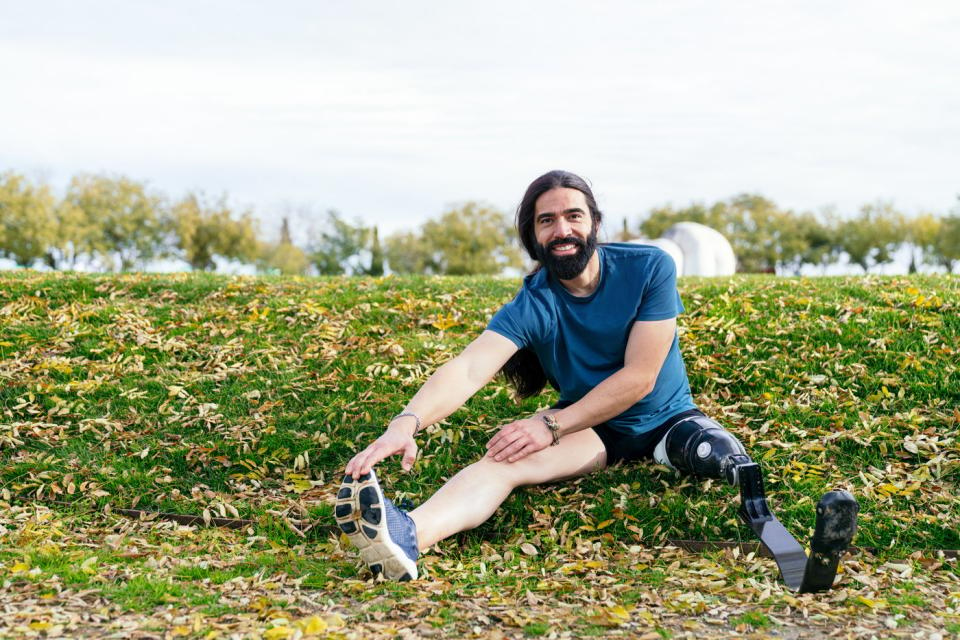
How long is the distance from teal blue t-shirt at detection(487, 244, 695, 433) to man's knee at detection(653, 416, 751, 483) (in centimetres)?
15

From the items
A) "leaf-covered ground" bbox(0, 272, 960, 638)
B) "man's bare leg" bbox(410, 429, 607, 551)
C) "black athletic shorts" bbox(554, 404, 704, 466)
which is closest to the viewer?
"leaf-covered ground" bbox(0, 272, 960, 638)

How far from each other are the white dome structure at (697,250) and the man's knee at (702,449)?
50.6ft

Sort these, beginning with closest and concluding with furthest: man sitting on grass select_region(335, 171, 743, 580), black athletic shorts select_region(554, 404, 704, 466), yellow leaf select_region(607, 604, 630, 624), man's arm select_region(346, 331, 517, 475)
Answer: yellow leaf select_region(607, 604, 630, 624)
man's arm select_region(346, 331, 517, 475)
man sitting on grass select_region(335, 171, 743, 580)
black athletic shorts select_region(554, 404, 704, 466)

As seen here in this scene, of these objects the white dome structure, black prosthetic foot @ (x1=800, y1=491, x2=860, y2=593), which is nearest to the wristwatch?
black prosthetic foot @ (x1=800, y1=491, x2=860, y2=593)

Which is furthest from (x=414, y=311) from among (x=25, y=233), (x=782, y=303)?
(x=25, y=233)

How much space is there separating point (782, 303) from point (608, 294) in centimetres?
380

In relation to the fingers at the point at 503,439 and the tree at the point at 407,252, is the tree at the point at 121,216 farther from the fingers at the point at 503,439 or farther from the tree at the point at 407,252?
the fingers at the point at 503,439

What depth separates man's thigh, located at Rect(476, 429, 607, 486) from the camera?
414cm

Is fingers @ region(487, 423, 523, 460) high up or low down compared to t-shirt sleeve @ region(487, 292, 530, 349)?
down

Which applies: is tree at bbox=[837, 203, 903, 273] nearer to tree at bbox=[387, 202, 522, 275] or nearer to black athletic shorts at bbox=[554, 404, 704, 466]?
tree at bbox=[387, 202, 522, 275]

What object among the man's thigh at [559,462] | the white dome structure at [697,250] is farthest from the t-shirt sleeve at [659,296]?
the white dome structure at [697,250]

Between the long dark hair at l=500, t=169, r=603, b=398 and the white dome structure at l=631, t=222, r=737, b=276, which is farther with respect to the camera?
the white dome structure at l=631, t=222, r=737, b=276

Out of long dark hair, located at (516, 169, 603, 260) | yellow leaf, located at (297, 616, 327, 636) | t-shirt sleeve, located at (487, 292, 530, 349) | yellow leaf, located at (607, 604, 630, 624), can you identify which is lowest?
yellow leaf, located at (607, 604, 630, 624)

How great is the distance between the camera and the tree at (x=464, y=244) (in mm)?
49844
